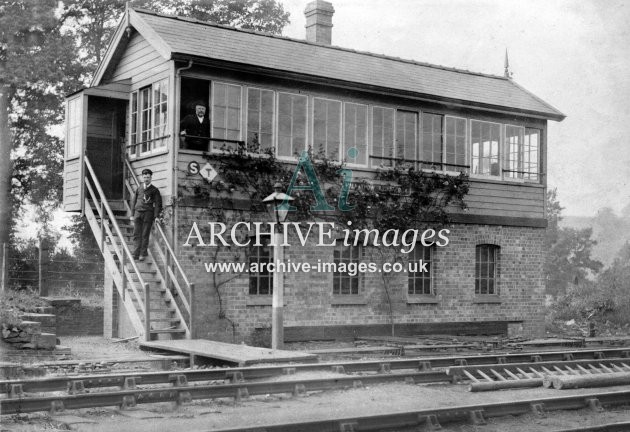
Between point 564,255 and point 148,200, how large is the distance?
5352cm

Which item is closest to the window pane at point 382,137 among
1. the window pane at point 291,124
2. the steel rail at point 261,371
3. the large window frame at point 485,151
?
the window pane at point 291,124

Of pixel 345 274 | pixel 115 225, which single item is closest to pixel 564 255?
pixel 345 274

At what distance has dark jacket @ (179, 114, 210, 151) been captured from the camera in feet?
52.5

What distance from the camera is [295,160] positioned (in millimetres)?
17250

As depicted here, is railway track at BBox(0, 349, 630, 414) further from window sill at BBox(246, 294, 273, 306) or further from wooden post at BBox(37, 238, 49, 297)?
wooden post at BBox(37, 238, 49, 297)

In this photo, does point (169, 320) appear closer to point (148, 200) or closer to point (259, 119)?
point (148, 200)

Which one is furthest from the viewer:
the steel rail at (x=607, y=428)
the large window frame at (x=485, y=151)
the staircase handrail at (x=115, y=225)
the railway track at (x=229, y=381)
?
the large window frame at (x=485, y=151)

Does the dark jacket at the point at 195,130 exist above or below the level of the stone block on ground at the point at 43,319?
above

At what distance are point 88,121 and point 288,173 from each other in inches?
178

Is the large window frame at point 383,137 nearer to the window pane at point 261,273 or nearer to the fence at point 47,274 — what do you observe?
the window pane at point 261,273

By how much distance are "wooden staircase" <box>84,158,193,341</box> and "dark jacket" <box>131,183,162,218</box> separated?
A: 39 centimetres

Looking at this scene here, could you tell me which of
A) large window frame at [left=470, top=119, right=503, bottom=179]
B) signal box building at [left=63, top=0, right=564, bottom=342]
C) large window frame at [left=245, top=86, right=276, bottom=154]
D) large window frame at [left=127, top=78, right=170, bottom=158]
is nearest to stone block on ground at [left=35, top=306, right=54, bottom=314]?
signal box building at [left=63, top=0, right=564, bottom=342]

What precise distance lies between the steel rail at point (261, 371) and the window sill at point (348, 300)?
5.16 metres

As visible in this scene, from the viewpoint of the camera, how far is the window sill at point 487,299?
66.0 ft
